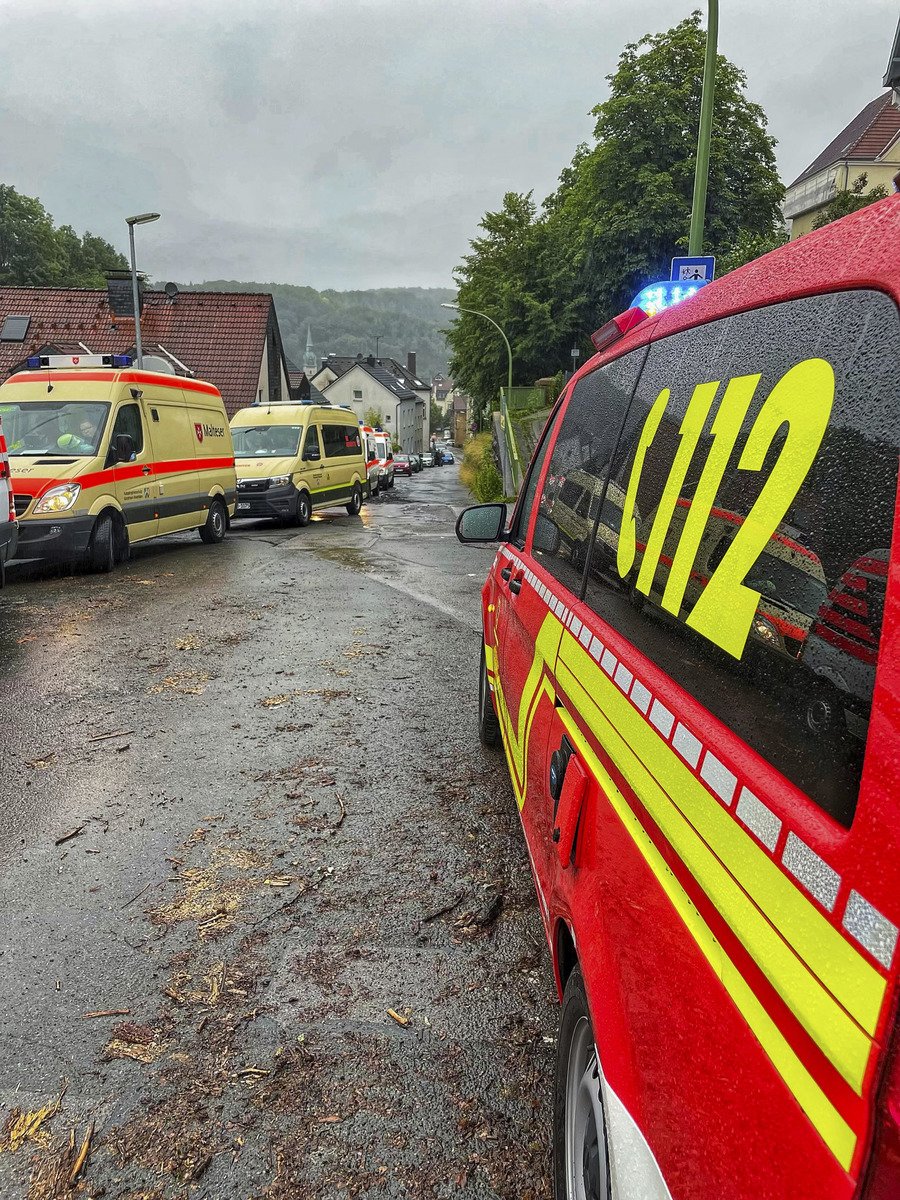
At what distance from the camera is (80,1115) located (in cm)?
214

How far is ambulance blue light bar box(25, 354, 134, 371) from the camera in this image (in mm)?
11375

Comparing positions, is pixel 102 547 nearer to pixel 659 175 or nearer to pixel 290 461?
pixel 290 461

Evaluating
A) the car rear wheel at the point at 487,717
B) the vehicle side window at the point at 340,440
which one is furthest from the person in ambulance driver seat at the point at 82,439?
the vehicle side window at the point at 340,440

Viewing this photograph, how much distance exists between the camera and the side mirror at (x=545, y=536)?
279cm

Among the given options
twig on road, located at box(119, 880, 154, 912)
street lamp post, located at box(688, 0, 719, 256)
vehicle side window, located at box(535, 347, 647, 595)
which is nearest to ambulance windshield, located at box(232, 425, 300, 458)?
street lamp post, located at box(688, 0, 719, 256)

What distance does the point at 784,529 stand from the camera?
1145 millimetres

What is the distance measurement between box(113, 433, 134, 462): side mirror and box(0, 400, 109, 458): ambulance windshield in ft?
0.68

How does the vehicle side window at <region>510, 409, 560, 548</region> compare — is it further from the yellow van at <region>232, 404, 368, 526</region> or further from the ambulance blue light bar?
the yellow van at <region>232, 404, 368, 526</region>

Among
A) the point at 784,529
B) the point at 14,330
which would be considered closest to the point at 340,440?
the point at 784,529

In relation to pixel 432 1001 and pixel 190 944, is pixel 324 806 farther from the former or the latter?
pixel 432 1001

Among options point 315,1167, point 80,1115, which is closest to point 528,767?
point 315,1167

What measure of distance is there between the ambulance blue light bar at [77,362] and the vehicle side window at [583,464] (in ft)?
32.4

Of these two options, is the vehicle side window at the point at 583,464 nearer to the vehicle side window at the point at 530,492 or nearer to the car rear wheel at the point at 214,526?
the vehicle side window at the point at 530,492

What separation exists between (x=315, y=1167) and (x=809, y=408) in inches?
76.7
